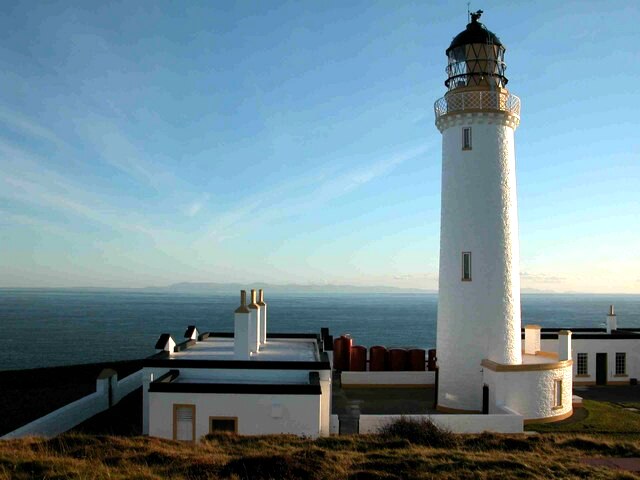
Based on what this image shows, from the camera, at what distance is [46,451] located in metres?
9.80

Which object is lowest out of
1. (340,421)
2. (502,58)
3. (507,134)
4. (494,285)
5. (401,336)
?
(401,336)

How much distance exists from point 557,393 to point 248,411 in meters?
10.2

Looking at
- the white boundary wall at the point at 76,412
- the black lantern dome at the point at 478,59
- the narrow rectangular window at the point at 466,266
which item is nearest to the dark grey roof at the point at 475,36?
the black lantern dome at the point at 478,59

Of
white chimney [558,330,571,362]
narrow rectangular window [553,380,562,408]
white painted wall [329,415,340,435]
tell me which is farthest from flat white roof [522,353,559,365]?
white painted wall [329,415,340,435]

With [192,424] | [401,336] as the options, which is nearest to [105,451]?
[192,424]

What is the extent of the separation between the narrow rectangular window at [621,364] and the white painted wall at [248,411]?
17310mm

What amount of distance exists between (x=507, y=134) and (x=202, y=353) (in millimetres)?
12327

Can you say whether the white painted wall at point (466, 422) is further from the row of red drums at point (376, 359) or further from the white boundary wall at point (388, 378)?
the row of red drums at point (376, 359)

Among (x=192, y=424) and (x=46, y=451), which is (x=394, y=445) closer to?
(x=192, y=424)

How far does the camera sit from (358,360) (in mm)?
22484

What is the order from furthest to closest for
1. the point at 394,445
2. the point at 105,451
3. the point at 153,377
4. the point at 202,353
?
the point at 202,353 → the point at 153,377 → the point at 394,445 → the point at 105,451

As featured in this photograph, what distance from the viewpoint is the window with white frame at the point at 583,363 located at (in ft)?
78.1

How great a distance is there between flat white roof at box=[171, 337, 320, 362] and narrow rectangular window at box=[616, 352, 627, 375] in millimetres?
13913

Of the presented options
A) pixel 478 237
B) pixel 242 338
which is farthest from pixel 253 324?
pixel 478 237
